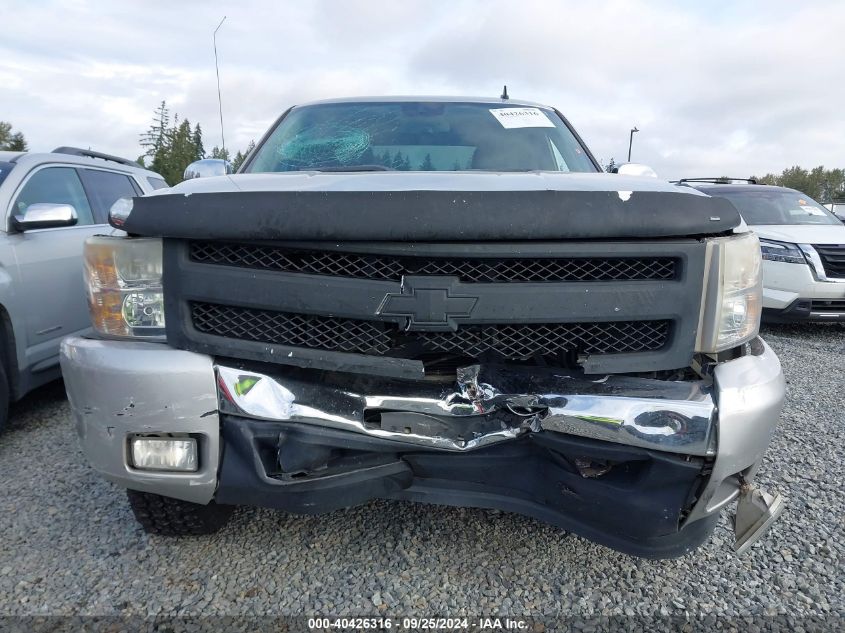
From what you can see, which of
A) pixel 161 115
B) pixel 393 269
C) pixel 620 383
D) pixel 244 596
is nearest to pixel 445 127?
pixel 393 269

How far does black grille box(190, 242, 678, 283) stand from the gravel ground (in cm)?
109

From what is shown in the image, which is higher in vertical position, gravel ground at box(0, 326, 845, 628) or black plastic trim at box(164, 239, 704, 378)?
black plastic trim at box(164, 239, 704, 378)

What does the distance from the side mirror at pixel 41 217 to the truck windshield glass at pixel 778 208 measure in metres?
6.94

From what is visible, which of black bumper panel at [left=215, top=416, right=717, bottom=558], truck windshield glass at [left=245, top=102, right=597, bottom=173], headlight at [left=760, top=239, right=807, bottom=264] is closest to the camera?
black bumper panel at [left=215, top=416, right=717, bottom=558]

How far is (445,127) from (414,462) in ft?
6.26

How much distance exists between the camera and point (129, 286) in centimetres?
185

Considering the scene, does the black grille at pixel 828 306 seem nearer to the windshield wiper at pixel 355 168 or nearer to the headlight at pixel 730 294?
the headlight at pixel 730 294

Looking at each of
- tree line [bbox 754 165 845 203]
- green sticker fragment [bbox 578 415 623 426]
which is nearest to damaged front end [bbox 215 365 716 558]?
green sticker fragment [bbox 578 415 623 426]

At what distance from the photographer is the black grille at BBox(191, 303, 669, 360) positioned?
69.8 inches

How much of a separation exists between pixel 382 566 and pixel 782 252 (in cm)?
606

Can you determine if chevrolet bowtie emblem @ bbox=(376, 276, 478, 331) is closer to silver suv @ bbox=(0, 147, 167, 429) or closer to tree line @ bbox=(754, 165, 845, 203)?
silver suv @ bbox=(0, 147, 167, 429)

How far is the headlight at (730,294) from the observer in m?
1.78

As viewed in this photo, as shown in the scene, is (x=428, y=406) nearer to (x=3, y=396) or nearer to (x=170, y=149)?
(x=3, y=396)

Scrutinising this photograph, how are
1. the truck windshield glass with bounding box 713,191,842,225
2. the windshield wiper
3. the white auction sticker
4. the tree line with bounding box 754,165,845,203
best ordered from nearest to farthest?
the windshield wiper, the white auction sticker, the truck windshield glass with bounding box 713,191,842,225, the tree line with bounding box 754,165,845,203
